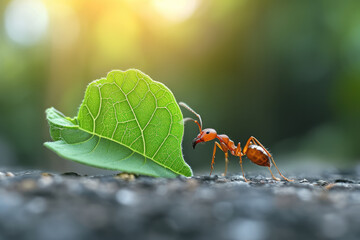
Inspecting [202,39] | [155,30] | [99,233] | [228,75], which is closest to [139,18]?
[155,30]

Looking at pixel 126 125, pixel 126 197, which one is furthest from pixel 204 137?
pixel 126 197

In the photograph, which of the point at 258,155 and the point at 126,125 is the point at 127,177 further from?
the point at 258,155

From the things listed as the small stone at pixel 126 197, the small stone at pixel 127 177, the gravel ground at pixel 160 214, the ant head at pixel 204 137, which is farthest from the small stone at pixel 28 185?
the ant head at pixel 204 137

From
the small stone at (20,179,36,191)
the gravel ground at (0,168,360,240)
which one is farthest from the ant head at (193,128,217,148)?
the small stone at (20,179,36,191)

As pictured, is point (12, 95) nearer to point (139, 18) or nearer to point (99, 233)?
point (139, 18)

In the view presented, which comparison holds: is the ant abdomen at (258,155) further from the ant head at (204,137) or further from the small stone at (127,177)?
the small stone at (127,177)
